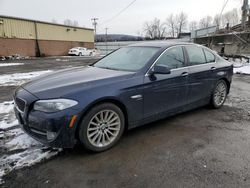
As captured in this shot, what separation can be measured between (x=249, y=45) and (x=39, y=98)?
15.3 metres

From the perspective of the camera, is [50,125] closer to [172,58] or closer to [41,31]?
[172,58]

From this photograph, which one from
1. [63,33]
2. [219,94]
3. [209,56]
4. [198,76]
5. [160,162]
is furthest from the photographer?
[63,33]

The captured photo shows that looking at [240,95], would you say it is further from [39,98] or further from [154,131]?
[39,98]

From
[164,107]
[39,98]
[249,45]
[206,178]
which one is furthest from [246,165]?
[249,45]

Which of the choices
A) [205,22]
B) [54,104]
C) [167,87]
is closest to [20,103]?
[54,104]

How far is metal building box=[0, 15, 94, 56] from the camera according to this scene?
76.3 ft

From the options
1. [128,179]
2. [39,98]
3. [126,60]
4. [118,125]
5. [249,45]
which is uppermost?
[249,45]

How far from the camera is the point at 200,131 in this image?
365 cm

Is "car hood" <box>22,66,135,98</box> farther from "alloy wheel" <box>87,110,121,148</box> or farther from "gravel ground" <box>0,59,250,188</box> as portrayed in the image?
"gravel ground" <box>0,59,250,188</box>

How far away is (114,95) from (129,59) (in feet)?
3.69

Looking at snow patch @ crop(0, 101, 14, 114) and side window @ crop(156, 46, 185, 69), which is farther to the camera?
snow patch @ crop(0, 101, 14, 114)

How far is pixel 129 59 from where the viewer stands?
3.76 m

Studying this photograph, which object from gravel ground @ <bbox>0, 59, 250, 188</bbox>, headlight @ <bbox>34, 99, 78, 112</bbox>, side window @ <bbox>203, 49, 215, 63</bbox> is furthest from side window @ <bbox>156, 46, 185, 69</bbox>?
headlight @ <bbox>34, 99, 78, 112</bbox>

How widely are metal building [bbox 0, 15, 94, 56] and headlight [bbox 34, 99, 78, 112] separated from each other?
2455 centimetres
